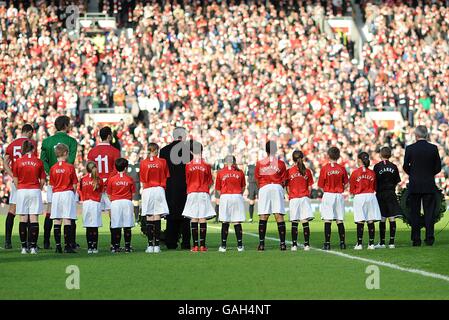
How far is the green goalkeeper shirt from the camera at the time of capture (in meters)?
20.0

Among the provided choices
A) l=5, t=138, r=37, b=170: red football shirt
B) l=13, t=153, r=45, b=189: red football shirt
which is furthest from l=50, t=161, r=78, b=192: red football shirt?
l=5, t=138, r=37, b=170: red football shirt

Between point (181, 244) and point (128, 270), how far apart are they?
4380 mm

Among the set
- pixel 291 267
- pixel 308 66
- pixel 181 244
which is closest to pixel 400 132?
pixel 308 66

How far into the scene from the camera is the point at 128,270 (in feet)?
52.9

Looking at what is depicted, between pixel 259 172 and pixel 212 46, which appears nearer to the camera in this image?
pixel 259 172

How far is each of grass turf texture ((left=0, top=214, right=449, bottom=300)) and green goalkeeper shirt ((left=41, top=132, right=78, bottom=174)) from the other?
1.53 metres

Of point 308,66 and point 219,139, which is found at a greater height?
point 308,66

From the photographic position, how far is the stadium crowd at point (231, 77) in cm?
4216

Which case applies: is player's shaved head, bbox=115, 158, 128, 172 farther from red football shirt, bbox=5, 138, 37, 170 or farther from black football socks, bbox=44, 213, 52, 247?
red football shirt, bbox=5, 138, 37, 170

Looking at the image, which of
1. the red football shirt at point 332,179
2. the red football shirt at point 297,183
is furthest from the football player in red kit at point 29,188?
the red football shirt at point 332,179

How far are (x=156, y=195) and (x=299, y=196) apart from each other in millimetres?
2379
